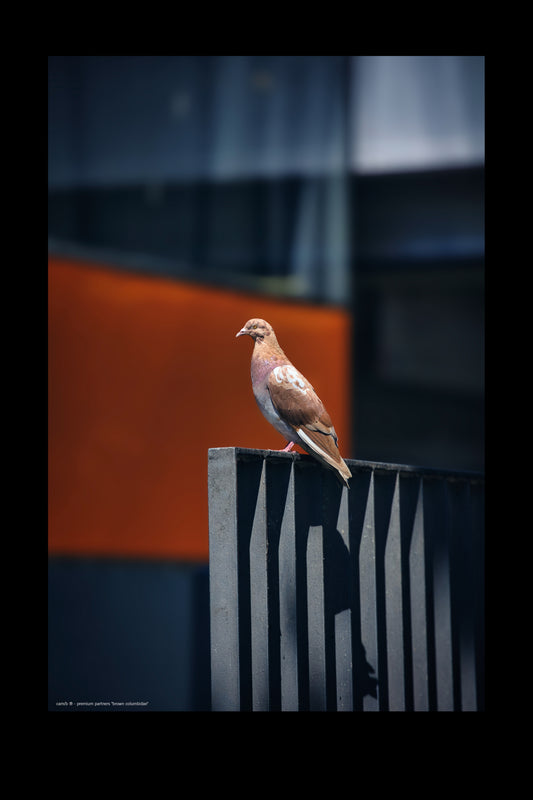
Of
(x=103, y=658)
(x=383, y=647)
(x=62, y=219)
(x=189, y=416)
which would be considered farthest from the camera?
(x=62, y=219)

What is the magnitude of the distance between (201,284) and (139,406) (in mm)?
1633

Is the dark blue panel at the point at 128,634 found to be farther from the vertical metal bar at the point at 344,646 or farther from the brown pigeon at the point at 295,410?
the brown pigeon at the point at 295,410

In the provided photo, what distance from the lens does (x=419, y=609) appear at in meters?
7.05

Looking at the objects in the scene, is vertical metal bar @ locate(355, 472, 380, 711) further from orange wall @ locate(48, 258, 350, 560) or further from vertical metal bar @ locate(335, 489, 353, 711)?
orange wall @ locate(48, 258, 350, 560)

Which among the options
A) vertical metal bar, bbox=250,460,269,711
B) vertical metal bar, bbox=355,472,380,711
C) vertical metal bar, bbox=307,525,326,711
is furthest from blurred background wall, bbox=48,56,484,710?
vertical metal bar, bbox=250,460,269,711

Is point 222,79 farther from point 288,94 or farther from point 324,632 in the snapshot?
point 324,632

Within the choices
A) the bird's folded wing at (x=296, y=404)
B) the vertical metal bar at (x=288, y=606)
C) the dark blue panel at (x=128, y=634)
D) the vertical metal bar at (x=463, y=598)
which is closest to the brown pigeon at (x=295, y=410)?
the bird's folded wing at (x=296, y=404)

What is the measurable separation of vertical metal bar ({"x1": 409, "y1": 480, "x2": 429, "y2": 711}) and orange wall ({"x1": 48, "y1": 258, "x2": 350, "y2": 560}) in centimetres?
397

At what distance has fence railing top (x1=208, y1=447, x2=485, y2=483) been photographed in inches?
202

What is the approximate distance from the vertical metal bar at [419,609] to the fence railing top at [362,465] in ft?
0.63

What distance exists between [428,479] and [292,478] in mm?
1977

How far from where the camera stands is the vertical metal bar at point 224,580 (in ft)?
16.5

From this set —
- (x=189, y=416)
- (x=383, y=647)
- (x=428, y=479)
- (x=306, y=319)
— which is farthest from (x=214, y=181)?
(x=383, y=647)

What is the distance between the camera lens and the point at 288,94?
13023mm
